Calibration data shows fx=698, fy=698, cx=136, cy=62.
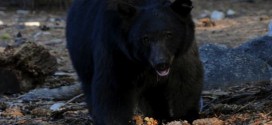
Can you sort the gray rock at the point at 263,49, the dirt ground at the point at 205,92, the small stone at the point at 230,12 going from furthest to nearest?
the small stone at the point at 230,12 < the gray rock at the point at 263,49 < the dirt ground at the point at 205,92

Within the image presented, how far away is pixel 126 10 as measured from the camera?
480 centimetres

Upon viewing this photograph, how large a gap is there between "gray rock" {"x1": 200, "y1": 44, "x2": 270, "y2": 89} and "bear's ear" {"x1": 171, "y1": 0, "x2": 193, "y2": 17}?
2417mm

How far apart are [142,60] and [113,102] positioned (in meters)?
0.41

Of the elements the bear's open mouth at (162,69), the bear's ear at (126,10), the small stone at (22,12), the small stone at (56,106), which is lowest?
the small stone at (56,106)

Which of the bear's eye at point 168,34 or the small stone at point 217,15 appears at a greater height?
the bear's eye at point 168,34

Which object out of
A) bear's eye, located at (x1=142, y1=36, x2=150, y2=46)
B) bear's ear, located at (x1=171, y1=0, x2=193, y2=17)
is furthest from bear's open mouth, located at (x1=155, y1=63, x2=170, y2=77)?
bear's ear, located at (x1=171, y1=0, x2=193, y2=17)

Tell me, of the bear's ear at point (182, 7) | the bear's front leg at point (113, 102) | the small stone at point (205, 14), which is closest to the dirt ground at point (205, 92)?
the small stone at point (205, 14)

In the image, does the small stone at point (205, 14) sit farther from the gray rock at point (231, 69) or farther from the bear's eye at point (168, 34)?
the bear's eye at point (168, 34)

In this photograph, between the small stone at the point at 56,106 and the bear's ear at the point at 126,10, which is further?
the small stone at the point at 56,106

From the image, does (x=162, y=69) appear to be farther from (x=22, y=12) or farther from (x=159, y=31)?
(x=22, y=12)

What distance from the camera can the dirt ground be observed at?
5402 millimetres

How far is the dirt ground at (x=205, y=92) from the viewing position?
540 centimetres

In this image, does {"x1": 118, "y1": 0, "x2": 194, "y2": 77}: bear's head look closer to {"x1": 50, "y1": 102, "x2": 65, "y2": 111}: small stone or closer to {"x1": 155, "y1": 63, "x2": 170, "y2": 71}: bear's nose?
{"x1": 155, "y1": 63, "x2": 170, "y2": 71}: bear's nose

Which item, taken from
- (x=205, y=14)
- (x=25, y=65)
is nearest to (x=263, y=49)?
(x=25, y=65)
